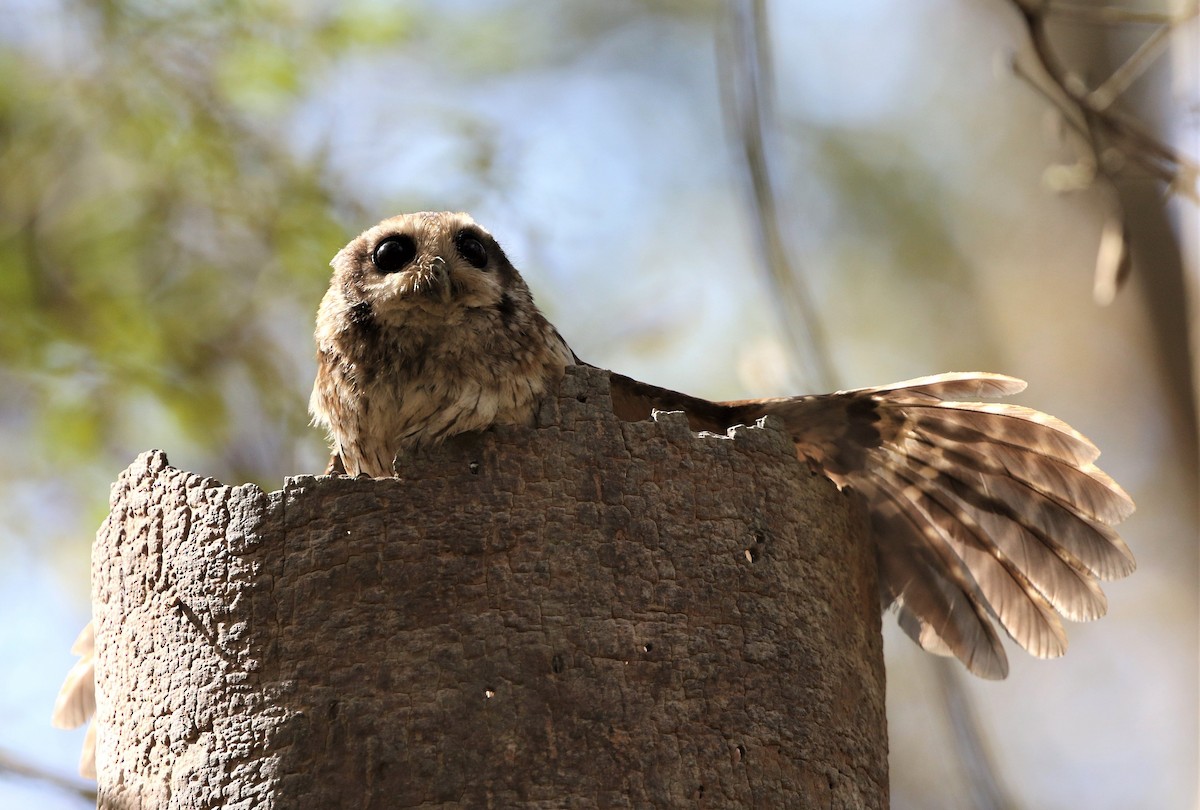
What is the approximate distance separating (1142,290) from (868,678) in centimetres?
587

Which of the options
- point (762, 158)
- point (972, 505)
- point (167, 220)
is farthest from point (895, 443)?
point (167, 220)

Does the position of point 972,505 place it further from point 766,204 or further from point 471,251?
point 766,204

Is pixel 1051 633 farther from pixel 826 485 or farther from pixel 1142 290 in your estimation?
pixel 1142 290

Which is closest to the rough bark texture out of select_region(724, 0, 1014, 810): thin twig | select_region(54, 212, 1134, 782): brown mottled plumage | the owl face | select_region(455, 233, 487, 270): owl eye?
select_region(54, 212, 1134, 782): brown mottled plumage

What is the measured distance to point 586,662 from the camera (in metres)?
2.76

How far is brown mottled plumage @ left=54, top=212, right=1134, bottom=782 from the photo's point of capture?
3.43m

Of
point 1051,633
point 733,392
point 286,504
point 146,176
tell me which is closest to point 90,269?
point 146,176

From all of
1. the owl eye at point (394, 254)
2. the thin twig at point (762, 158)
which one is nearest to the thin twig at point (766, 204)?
the thin twig at point (762, 158)

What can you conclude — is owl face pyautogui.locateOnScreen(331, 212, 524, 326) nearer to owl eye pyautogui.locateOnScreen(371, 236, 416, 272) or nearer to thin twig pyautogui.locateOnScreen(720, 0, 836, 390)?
owl eye pyautogui.locateOnScreen(371, 236, 416, 272)

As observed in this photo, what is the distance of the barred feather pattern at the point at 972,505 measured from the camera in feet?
11.3

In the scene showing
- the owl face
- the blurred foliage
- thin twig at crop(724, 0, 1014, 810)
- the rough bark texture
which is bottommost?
the rough bark texture

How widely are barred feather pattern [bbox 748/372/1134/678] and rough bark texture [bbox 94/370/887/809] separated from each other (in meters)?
0.53

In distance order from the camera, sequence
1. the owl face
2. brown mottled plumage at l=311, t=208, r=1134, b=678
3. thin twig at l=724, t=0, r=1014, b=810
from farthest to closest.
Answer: thin twig at l=724, t=0, r=1014, b=810 → the owl face → brown mottled plumage at l=311, t=208, r=1134, b=678

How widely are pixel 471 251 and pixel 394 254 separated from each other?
0.71 feet
